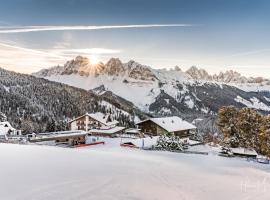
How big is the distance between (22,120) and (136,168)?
426 feet

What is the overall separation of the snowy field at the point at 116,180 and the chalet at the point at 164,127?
43.2 metres

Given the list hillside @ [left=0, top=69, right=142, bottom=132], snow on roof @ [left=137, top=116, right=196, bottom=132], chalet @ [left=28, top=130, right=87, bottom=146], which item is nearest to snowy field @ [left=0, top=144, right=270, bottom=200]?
chalet @ [left=28, top=130, right=87, bottom=146]

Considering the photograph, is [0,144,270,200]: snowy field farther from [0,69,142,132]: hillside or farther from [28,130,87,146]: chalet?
[0,69,142,132]: hillside

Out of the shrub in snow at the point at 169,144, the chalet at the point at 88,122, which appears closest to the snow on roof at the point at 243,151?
the shrub in snow at the point at 169,144

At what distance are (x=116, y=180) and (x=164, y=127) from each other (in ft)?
167

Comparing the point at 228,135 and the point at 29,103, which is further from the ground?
the point at 29,103

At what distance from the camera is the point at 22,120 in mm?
141750

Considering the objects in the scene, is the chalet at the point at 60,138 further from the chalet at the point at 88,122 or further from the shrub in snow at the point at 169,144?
the chalet at the point at 88,122

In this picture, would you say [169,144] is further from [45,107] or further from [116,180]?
[45,107]

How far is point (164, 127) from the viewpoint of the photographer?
67938 mm

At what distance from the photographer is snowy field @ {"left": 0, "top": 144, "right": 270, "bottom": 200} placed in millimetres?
14864

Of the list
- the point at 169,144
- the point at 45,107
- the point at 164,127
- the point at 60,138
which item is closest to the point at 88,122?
the point at 164,127

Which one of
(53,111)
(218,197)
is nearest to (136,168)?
(218,197)

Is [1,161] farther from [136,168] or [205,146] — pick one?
[205,146]
